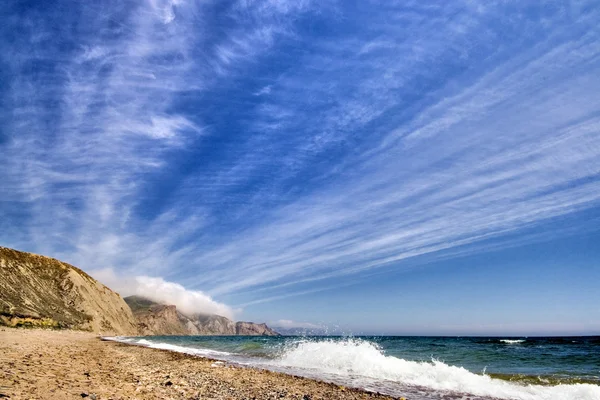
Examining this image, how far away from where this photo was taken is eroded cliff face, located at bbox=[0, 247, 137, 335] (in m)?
70.6

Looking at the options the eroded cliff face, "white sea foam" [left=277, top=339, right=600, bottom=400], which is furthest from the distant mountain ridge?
Result: "white sea foam" [left=277, top=339, right=600, bottom=400]

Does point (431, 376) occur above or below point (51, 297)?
below

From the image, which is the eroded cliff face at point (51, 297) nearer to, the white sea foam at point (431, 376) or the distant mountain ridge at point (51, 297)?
the distant mountain ridge at point (51, 297)

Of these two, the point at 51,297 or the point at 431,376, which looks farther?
the point at 51,297

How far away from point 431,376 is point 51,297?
112919mm

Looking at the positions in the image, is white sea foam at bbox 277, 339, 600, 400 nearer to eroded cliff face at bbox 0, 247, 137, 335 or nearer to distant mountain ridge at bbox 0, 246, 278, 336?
distant mountain ridge at bbox 0, 246, 278, 336

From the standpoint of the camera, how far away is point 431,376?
1706 cm

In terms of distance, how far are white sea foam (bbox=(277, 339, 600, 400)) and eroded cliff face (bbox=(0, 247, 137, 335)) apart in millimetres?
67590

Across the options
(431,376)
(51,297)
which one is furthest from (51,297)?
(431,376)

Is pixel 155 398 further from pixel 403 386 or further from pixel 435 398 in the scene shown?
pixel 403 386

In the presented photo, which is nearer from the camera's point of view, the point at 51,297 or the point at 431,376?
the point at 431,376

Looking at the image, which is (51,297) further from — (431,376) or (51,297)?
(431,376)

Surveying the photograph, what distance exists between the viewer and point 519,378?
18.6 metres

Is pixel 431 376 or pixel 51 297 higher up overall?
pixel 51 297
